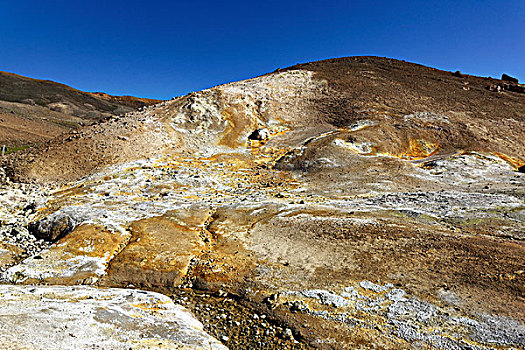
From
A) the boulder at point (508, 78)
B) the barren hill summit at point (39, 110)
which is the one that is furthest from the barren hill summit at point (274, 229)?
the boulder at point (508, 78)

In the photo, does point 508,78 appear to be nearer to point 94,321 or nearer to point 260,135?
point 260,135

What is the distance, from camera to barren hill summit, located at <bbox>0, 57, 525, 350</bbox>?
724cm

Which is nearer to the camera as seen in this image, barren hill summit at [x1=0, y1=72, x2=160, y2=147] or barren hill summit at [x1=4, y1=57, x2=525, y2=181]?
barren hill summit at [x1=4, y1=57, x2=525, y2=181]

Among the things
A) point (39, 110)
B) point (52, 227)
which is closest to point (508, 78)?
point (52, 227)

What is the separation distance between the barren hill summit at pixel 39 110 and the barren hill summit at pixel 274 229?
22525mm

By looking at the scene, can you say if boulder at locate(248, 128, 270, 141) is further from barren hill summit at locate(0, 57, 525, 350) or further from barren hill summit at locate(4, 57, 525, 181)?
barren hill summit at locate(4, 57, 525, 181)

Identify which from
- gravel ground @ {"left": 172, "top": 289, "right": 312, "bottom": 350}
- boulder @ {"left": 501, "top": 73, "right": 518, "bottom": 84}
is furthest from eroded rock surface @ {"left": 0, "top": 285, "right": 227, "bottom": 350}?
boulder @ {"left": 501, "top": 73, "right": 518, "bottom": 84}

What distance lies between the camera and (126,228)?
523 inches

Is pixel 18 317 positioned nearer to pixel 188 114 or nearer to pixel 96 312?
pixel 96 312

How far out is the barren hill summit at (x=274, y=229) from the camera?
7.24 m

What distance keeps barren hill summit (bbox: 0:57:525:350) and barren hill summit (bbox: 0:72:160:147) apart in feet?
73.9

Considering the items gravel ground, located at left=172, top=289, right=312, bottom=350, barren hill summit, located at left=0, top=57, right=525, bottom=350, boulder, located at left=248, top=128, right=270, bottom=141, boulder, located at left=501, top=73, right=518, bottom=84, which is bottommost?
gravel ground, located at left=172, top=289, right=312, bottom=350

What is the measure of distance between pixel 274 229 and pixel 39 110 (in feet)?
258

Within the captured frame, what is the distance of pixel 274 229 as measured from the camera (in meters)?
13.1
